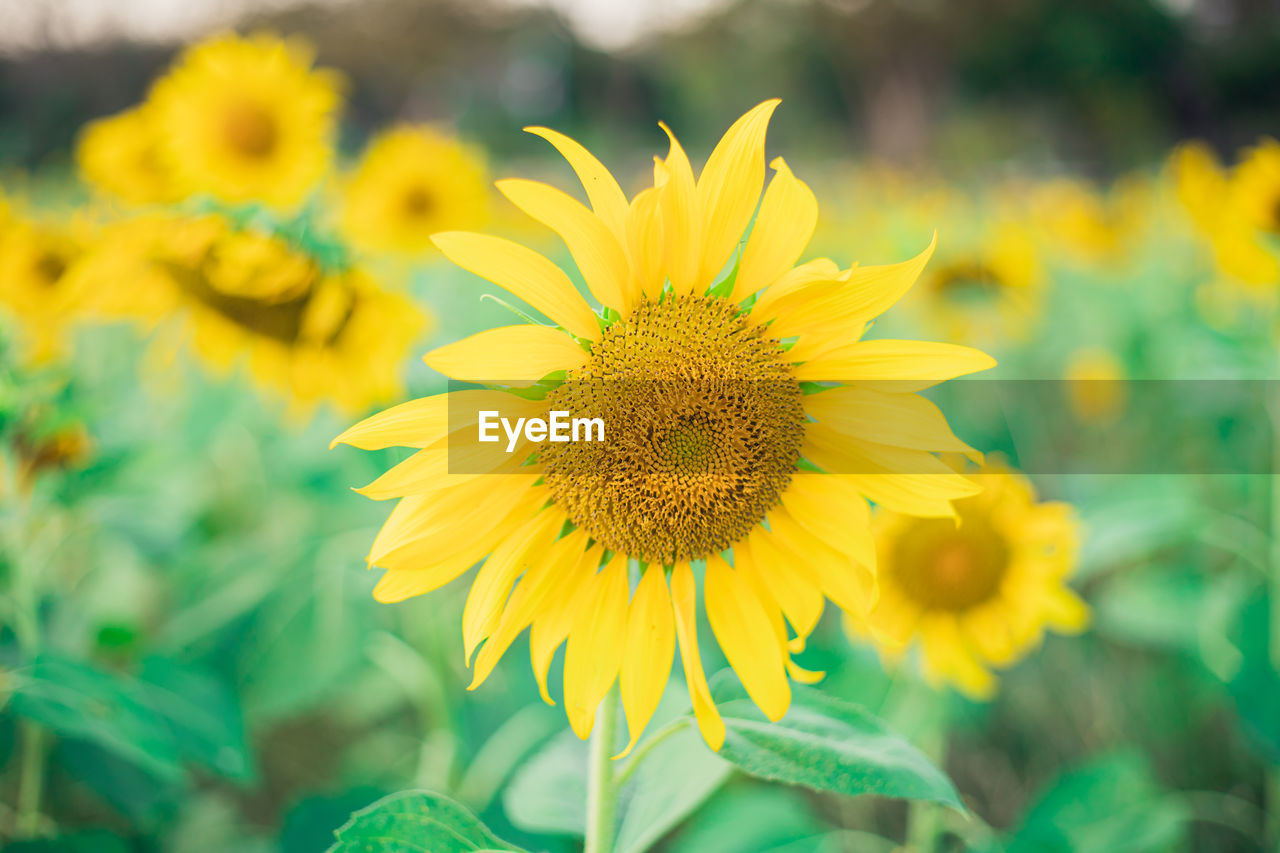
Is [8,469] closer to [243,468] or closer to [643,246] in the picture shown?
[243,468]

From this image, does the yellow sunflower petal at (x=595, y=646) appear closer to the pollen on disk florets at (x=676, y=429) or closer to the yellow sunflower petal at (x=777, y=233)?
the pollen on disk florets at (x=676, y=429)

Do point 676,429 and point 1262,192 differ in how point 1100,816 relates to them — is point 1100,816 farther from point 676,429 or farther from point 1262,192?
point 1262,192

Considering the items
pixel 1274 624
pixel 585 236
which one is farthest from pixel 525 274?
pixel 1274 624

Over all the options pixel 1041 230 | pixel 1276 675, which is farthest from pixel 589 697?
pixel 1041 230

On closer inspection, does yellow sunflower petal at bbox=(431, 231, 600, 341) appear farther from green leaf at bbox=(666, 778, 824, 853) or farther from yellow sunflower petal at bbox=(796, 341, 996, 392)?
green leaf at bbox=(666, 778, 824, 853)

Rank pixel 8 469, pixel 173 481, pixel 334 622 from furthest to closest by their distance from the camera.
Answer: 1. pixel 173 481
2. pixel 334 622
3. pixel 8 469

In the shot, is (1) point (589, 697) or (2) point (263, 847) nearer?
(1) point (589, 697)
